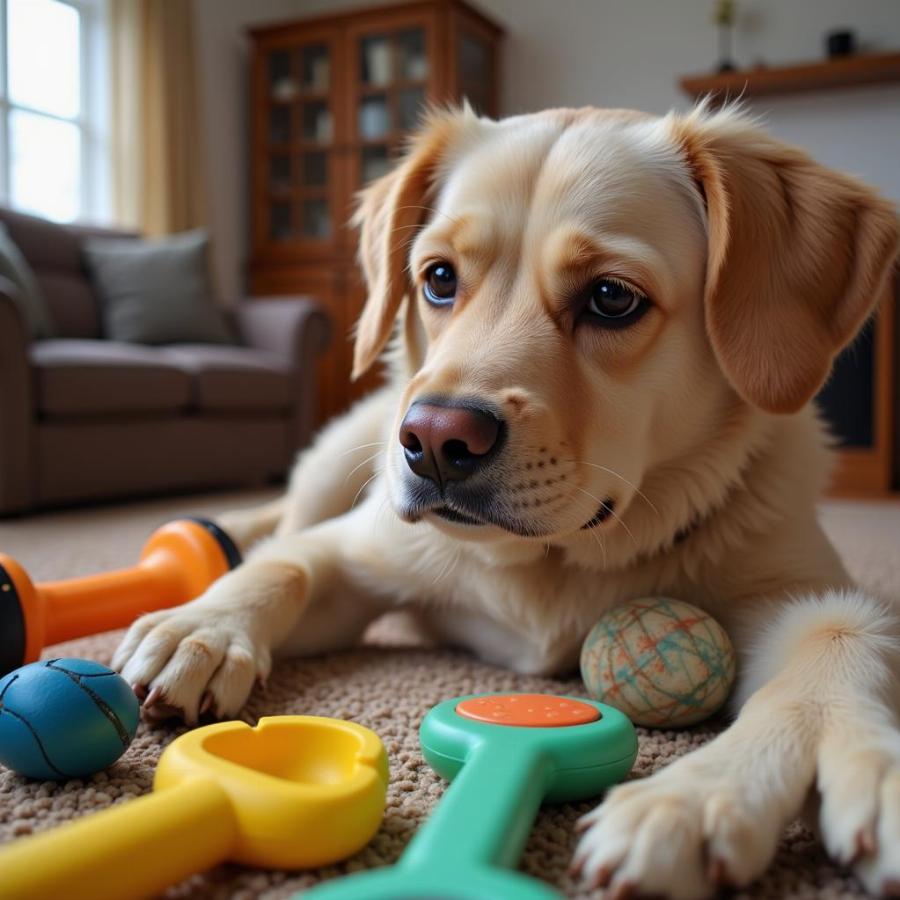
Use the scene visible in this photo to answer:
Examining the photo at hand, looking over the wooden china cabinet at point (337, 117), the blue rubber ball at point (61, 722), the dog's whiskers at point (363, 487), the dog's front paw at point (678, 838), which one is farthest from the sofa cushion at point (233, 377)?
the dog's front paw at point (678, 838)

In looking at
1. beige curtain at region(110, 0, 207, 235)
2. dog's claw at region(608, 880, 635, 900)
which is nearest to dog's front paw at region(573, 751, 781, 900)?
dog's claw at region(608, 880, 635, 900)

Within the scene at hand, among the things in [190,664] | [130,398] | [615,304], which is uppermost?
[615,304]

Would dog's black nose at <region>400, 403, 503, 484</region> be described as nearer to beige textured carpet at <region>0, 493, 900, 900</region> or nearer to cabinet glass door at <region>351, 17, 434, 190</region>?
beige textured carpet at <region>0, 493, 900, 900</region>

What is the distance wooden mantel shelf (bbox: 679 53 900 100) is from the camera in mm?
5730

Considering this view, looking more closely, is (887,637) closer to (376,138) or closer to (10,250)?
(10,250)

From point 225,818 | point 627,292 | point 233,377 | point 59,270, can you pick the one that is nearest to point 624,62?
point 233,377

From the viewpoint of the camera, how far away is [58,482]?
12.6 ft

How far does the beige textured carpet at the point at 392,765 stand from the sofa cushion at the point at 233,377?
2.12 m

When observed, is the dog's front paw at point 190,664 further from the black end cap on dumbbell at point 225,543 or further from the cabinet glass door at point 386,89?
the cabinet glass door at point 386,89

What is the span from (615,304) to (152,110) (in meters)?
6.14

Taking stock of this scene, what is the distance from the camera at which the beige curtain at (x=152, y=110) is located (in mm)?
6422

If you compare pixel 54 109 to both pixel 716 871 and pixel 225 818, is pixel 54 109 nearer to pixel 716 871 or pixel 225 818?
pixel 225 818

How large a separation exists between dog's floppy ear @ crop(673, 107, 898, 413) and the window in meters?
5.70

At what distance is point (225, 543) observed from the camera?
5.71 ft
